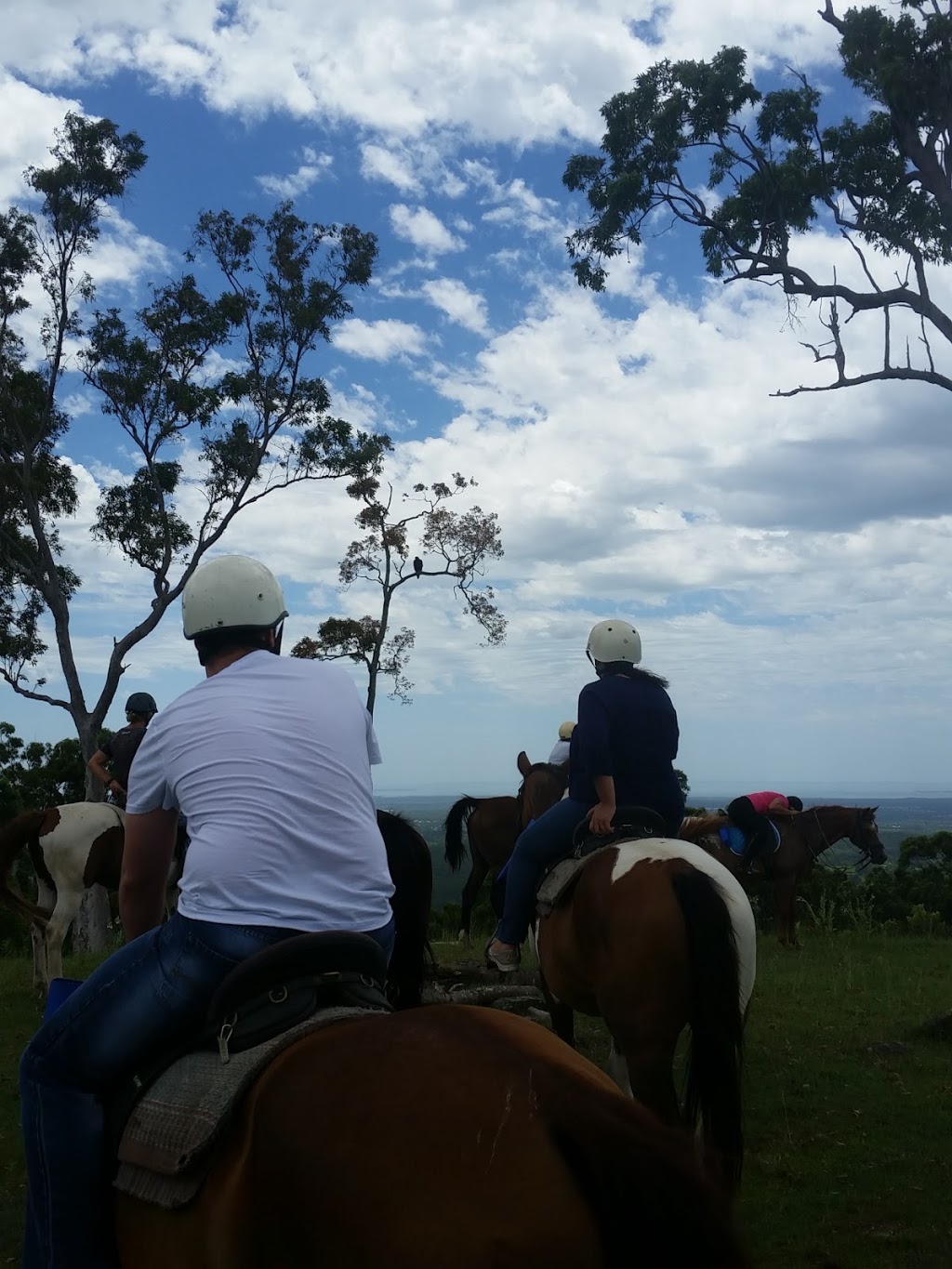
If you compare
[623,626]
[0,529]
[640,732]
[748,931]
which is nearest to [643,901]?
[748,931]

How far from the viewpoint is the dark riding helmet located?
1079 centimetres

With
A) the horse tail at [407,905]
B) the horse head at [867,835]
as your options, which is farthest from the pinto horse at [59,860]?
the horse head at [867,835]

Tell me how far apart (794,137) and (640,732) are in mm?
8400

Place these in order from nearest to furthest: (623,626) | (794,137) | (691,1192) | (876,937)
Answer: (691,1192) → (623,626) → (794,137) → (876,937)

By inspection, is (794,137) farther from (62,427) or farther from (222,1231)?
(62,427)

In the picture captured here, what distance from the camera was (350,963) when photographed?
2586mm

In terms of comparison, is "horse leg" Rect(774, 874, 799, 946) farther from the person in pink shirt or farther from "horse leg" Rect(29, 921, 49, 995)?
"horse leg" Rect(29, 921, 49, 995)

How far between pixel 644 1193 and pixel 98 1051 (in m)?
1.41

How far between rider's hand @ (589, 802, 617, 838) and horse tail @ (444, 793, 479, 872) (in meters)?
10.9

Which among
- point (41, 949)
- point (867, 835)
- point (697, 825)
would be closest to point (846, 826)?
point (867, 835)

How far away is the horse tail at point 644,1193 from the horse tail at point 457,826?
1478 centimetres

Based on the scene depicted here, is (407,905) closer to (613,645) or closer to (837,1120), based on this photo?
(613,645)

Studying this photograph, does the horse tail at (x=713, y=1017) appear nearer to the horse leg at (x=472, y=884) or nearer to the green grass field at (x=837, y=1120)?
the green grass field at (x=837, y=1120)

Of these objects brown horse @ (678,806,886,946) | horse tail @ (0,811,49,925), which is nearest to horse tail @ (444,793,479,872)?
brown horse @ (678,806,886,946)
